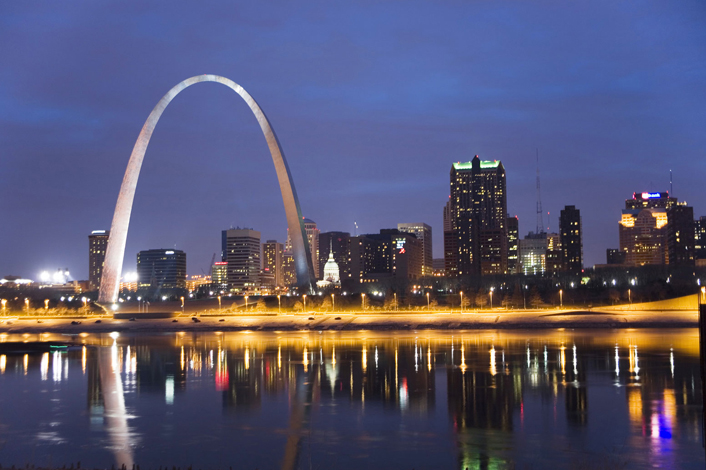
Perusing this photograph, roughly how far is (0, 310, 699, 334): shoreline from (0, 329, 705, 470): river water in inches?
707

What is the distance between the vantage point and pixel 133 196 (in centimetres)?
6925

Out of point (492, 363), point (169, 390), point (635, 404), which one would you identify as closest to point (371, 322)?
point (492, 363)

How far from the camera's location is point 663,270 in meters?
113

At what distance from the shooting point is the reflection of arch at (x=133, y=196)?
221 feet


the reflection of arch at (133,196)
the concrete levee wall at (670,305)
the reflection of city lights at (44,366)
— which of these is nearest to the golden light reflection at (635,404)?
the reflection of city lights at (44,366)

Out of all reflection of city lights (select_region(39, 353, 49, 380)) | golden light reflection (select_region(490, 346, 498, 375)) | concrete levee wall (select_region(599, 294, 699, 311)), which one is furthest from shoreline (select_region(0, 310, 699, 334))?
reflection of city lights (select_region(39, 353, 49, 380))

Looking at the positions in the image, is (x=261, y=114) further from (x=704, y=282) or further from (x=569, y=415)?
(x=704, y=282)

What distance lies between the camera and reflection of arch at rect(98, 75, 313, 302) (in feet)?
221

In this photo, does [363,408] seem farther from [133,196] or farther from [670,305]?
[133,196]

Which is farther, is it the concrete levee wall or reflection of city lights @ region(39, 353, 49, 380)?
the concrete levee wall

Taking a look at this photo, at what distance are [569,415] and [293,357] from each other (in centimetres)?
1754

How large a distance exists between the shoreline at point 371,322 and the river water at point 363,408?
1795cm

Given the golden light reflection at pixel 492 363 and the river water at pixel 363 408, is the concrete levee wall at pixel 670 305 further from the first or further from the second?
the golden light reflection at pixel 492 363

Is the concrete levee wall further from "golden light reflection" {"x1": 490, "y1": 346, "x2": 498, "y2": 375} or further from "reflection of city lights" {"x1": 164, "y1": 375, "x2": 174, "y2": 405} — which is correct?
"reflection of city lights" {"x1": 164, "y1": 375, "x2": 174, "y2": 405}
